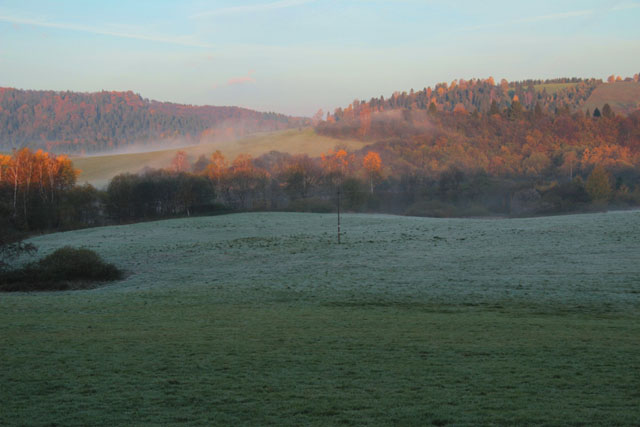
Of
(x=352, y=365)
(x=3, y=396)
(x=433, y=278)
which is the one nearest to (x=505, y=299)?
(x=433, y=278)

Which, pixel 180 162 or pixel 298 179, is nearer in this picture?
pixel 298 179

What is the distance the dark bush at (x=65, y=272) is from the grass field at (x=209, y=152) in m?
96.8

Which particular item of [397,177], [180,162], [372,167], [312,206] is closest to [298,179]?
[312,206]

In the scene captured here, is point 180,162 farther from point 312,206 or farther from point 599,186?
point 599,186

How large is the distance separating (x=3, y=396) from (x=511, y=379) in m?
9.62

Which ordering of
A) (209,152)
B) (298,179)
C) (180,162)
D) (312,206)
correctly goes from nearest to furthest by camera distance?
(312,206), (298,179), (180,162), (209,152)

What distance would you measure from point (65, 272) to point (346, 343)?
30840mm

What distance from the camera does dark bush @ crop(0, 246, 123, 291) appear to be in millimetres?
39000

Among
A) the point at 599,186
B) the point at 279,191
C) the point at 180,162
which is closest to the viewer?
the point at 279,191

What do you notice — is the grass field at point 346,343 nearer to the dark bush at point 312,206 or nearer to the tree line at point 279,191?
the tree line at point 279,191

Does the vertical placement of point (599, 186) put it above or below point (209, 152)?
below

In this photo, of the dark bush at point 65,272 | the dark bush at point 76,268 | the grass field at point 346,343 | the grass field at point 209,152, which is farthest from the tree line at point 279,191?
the grass field at point 346,343

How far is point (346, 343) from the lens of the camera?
50.2 ft

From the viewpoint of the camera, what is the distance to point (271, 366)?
1272 centimetres
